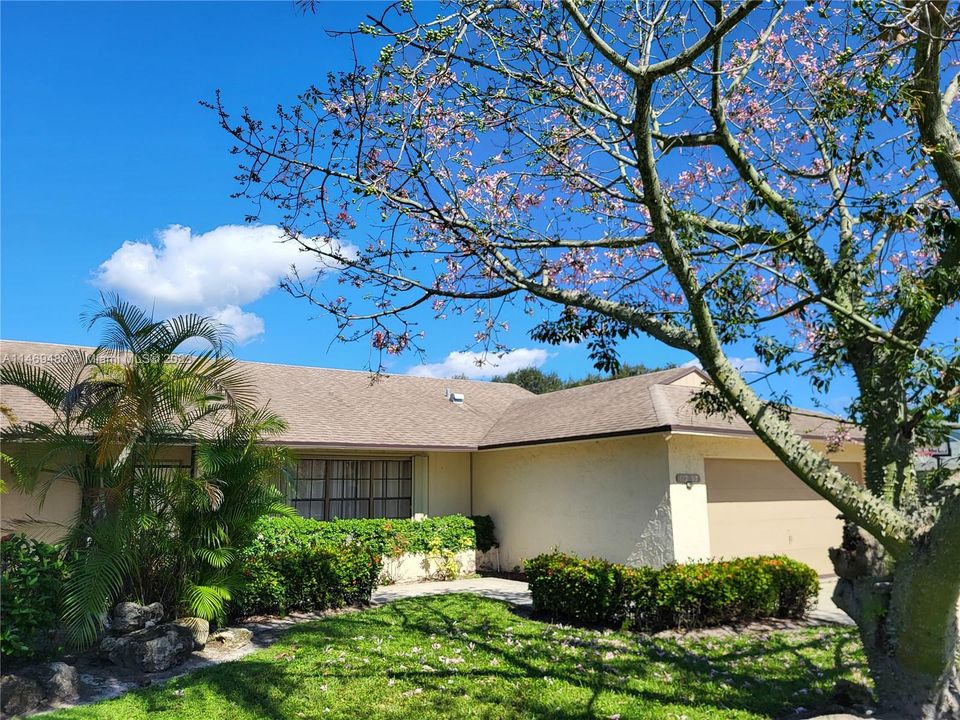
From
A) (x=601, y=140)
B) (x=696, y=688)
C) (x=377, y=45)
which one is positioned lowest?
(x=696, y=688)

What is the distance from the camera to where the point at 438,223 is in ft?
24.5

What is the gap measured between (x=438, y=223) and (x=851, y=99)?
162 inches

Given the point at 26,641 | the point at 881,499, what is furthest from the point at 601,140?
the point at 26,641

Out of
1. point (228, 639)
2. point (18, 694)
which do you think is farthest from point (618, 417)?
point (18, 694)

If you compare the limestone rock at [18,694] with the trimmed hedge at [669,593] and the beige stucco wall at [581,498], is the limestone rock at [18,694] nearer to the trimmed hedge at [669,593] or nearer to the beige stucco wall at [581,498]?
the trimmed hedge at [669,593]

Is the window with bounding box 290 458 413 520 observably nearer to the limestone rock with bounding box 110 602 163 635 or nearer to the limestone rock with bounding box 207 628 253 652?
the limestone rock with bounding box 207 628 253 652

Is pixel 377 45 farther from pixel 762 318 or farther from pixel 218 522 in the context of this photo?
pixel 218 522

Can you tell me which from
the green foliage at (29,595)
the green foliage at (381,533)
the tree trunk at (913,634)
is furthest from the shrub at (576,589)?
the green foliage at (29,595)

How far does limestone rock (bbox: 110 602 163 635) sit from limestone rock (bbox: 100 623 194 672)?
5.2 inches

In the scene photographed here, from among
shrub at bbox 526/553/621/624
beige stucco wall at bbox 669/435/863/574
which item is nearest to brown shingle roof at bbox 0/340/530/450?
shrub at bbox 526/553/621/624

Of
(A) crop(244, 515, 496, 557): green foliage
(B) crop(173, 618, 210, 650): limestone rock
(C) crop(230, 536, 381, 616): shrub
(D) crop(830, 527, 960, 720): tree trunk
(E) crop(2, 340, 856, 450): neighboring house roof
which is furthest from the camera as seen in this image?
(E) crop(2, 340, 856, 450): neighboring house roof

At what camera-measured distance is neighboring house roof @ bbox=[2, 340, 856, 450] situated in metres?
13.7

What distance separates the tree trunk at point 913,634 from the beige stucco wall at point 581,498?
6.22 meters

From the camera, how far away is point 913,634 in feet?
19.5
